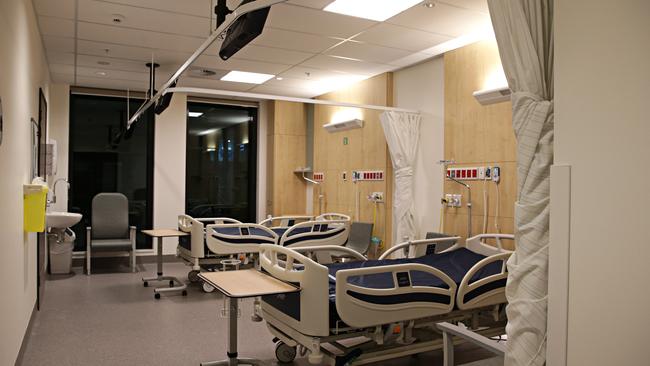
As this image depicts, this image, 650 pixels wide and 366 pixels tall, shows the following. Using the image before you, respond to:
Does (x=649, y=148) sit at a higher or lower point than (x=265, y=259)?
higher

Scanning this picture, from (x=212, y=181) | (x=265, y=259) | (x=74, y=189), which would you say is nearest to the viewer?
(x=265, y=259)

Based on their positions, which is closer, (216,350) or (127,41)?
(216,350)

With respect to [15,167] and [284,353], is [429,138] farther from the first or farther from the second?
[15,167]

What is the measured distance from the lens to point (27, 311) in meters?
4.07

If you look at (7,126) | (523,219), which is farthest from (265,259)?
(523,219)

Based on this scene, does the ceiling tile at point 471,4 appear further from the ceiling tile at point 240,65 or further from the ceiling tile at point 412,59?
the ceiling tile at point 240,65

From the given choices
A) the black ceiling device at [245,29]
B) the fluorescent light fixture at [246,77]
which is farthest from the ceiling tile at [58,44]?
the black ceiling device at [245,29]

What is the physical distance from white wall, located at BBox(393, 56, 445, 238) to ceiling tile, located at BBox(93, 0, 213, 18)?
2731 mm

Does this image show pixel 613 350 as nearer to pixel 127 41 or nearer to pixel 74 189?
pixel 127 41

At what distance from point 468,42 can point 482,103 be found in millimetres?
716

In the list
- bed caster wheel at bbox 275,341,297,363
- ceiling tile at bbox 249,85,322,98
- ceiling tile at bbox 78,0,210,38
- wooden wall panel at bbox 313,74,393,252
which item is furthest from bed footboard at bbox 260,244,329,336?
ceiling tile at bbox 249,85,322,98

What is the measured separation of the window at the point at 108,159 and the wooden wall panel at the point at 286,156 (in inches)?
79.5

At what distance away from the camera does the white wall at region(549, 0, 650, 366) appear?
140 cm

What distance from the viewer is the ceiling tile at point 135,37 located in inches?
192
